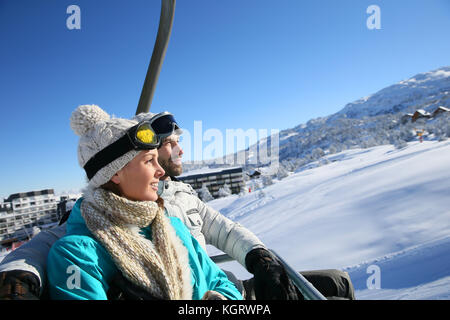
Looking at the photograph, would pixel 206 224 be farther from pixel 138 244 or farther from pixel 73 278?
pixel 73 278

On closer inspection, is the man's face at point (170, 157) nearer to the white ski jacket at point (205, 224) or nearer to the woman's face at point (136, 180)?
the white ski jacket at point (205, 224)

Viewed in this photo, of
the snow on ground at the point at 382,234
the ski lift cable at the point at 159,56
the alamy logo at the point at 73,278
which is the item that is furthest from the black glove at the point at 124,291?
the snow on ground at the point at 382,234

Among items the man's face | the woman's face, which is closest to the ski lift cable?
the man's face

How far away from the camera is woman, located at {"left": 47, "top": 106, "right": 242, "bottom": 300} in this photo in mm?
839

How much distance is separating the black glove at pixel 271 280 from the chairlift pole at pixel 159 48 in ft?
4.66

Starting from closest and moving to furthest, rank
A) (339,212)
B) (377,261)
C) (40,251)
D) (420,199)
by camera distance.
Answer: (40,251)
(377,261)
(420,199)
(339,212)

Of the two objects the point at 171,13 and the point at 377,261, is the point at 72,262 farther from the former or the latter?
the point at 377,261

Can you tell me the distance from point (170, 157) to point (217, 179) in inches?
1679

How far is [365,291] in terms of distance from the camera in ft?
8.59

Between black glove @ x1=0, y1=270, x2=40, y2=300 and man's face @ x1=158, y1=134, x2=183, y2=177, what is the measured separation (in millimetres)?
1387

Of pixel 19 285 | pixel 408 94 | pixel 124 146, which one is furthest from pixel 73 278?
pixel 408 94

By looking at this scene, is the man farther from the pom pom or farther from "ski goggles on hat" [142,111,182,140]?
the pom pom
